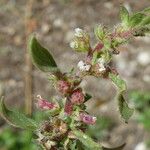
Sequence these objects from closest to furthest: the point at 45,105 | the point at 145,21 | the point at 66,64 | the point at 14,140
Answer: the point at 145,21, the point at 45,105, the point at 14,140, the point at 66,64

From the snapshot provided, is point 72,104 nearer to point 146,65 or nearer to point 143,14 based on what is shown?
point 143,14

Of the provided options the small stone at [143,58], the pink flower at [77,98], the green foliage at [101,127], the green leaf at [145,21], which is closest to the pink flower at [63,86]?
the pink flower at [77,98]

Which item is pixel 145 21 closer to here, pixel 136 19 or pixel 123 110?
pixel 136 19

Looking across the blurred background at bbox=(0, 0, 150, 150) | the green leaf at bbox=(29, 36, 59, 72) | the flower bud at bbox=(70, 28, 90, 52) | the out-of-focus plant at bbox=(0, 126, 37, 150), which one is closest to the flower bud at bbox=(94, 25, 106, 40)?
the flower bud at bbox=(70, 28, 90, 52)

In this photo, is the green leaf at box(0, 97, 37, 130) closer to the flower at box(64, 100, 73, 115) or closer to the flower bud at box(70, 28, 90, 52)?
the flower at box(64, 100, 73, 115)

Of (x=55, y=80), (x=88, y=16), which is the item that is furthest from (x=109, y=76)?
(x=88, y=16)

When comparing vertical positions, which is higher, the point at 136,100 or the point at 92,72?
the point at 92,72

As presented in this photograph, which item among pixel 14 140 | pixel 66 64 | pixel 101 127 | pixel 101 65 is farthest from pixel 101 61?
pixel 66 64
